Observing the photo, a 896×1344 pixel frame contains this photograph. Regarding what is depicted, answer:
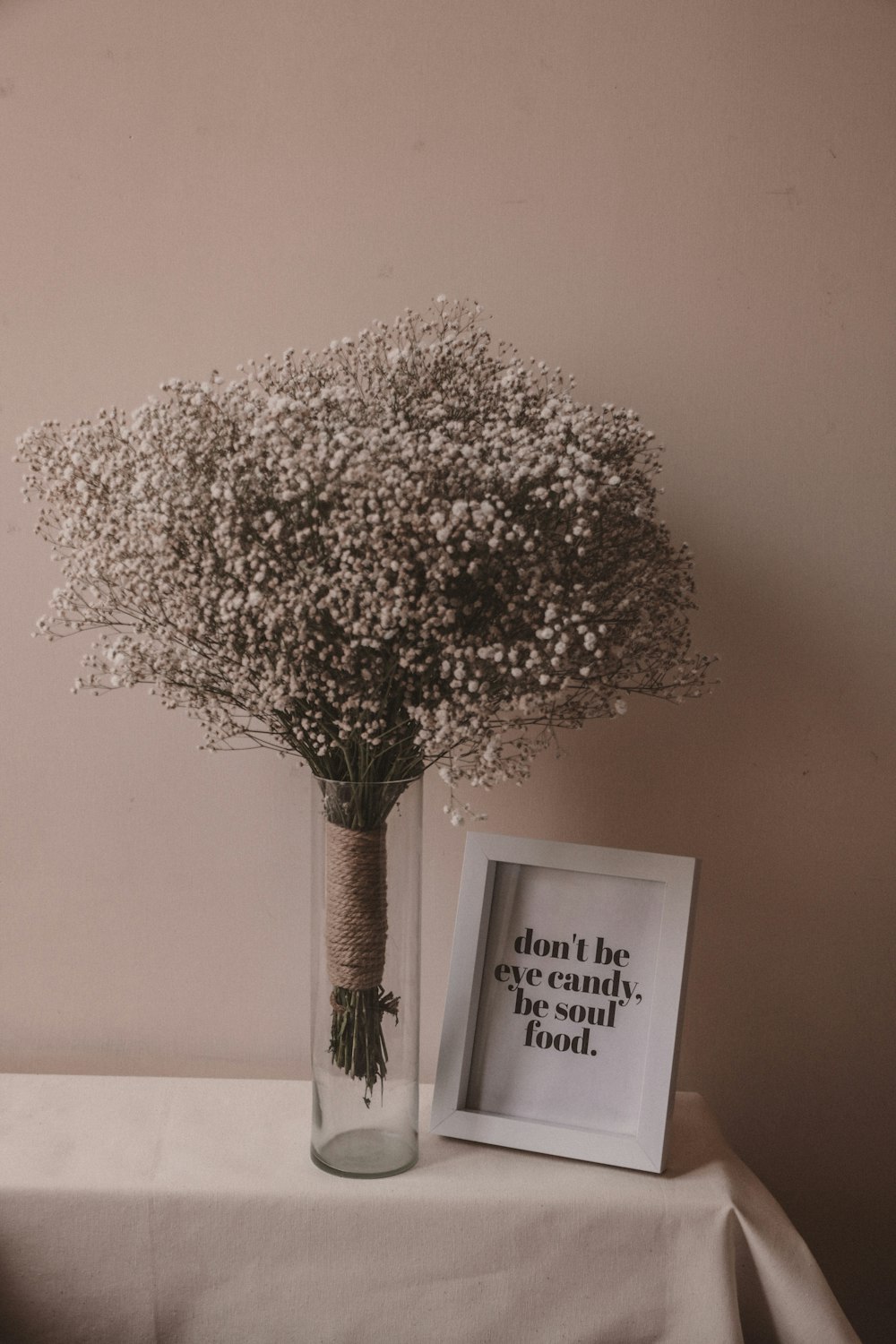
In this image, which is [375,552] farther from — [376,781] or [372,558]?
[376,781]

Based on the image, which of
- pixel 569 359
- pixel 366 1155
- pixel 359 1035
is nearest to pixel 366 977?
pixel 359 1035

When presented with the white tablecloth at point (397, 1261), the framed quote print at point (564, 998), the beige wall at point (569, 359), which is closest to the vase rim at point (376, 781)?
the framed quote print at point (564, 998)

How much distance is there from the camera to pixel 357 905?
43.3 inches

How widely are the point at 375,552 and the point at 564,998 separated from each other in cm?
55

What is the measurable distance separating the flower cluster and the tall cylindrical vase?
5 cm

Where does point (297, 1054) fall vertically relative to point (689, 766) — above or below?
below

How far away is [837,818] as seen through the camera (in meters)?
1.34

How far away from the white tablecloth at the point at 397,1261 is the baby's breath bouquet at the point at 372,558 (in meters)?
0.16

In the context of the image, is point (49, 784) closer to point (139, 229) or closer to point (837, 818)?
point (139, 229)

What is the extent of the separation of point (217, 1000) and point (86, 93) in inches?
46.5

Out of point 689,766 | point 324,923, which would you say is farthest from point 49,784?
point 689,766

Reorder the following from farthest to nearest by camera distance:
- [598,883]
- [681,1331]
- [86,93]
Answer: [86,93] → [598,883] → [681,1331]

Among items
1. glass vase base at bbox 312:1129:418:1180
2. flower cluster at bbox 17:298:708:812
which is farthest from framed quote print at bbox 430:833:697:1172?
flower cluster at bbox 17:298:708:812

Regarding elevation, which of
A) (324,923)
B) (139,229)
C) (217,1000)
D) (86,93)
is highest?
(86,93)
